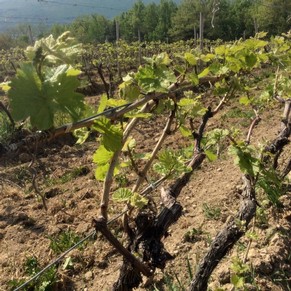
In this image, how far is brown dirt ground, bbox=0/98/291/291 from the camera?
293 cm

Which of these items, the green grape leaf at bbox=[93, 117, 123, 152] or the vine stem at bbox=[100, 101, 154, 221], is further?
the vine stem at bbox=[100, 101, 154, 221]

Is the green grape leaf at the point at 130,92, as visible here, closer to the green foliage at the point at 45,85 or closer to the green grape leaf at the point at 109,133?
the green grape leaf at the point at 109,133

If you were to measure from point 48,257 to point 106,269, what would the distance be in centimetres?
64

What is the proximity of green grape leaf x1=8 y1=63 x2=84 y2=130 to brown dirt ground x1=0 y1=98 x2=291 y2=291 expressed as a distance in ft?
4.21

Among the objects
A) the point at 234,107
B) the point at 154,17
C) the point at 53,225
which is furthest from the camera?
the point at 154,17

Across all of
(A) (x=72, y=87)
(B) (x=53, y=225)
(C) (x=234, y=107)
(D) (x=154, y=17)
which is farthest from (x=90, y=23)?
(A) (x=72, y=87)

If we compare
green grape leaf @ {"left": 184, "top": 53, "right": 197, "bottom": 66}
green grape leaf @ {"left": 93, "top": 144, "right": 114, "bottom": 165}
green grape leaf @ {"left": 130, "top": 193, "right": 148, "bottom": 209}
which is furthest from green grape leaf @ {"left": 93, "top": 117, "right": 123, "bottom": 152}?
green grape leaf @ {"left": 184, "top": 53, "right": 197, "bottom": 66}

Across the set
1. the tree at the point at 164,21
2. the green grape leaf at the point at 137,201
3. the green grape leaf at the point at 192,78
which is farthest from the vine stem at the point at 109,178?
the tree at the point at 164,21

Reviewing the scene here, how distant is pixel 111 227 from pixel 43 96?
3.09 m

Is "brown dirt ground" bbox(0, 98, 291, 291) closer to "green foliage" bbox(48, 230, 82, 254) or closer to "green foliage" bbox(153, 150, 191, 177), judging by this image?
"green foliage" bbox(48, 230, 82, 254)

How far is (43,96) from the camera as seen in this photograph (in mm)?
871

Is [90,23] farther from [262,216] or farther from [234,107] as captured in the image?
[262,216]

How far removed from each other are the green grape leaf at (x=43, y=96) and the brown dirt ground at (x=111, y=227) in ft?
4.21

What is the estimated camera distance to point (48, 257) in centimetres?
356
